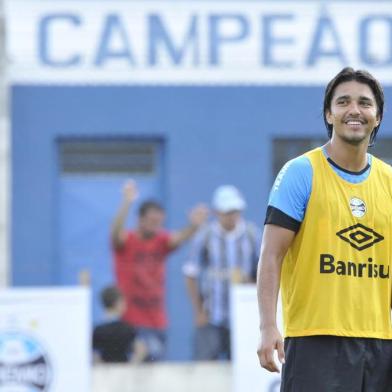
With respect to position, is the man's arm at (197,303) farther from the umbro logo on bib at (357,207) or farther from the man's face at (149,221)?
the umbro logo on bib at (357,207)

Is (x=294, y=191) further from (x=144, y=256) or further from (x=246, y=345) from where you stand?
(x=144, y=256)

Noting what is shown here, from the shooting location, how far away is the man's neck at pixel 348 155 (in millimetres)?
5422

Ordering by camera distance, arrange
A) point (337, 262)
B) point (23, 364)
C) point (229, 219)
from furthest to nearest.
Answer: point (229, 219)
point (23, 364)
point (337, 262)

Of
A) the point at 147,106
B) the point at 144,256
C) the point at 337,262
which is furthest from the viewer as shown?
the point at 147,106

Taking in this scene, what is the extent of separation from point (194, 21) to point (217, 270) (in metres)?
3.88

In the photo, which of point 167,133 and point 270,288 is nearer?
point 270,288

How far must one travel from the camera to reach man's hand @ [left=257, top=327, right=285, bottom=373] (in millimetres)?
5189

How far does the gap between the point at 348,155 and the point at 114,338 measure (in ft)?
19.8

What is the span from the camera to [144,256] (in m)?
12.4

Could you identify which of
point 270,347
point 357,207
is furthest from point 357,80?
point 270,347

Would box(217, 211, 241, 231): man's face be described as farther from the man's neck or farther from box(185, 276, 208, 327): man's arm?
the man's neck

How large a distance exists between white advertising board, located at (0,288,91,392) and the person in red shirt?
1448 millimetres

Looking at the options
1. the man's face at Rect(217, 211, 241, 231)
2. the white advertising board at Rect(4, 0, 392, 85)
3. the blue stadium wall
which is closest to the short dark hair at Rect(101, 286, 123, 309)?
the man's face at Rect(217, 211, 241, 231)

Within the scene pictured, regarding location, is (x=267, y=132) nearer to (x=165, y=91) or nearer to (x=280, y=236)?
(x=165, y=91)
